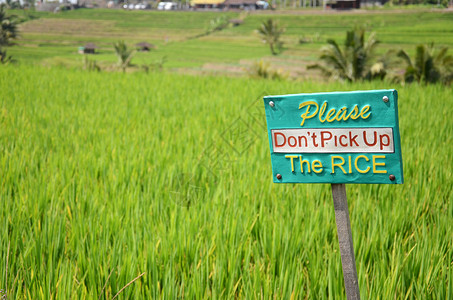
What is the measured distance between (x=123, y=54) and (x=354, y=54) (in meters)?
8.10

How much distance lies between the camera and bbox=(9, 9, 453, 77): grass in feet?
60.5

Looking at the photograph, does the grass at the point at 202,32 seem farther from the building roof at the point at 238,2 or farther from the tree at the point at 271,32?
the building roof at the point at 238,2

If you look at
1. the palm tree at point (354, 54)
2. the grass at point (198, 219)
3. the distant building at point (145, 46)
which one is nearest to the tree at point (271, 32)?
the distant building at point (145, 46)

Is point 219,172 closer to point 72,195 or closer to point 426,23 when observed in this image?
point 72,195

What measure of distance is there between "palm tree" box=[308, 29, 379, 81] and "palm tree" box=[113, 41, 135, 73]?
714 centimetres

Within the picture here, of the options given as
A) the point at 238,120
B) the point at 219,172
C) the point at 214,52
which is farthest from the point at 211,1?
the point at 219,172

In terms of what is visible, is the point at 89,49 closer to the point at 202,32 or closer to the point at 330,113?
the point at 202,32

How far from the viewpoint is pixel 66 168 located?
7.41 ft

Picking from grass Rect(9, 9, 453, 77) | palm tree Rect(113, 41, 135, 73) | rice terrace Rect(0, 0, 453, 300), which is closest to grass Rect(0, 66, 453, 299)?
rice terrace Rect(0, 0, 453, 300)

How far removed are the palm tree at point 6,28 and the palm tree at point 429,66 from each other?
15482 mm

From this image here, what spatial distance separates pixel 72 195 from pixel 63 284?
2.84 feet

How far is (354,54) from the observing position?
11.0 m

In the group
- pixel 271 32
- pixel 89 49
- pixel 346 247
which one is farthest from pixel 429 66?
pixel 89 49

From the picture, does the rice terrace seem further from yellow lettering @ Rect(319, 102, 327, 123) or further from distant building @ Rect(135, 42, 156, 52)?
distant building @ Rect(135, 42, 156, 52)
